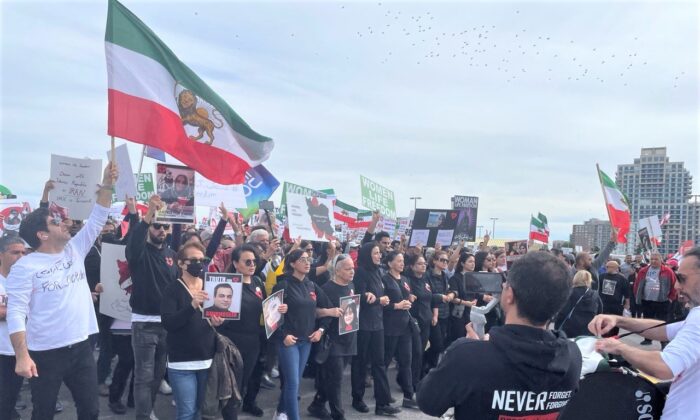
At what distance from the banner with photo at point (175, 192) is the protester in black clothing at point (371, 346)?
2390 millimetres

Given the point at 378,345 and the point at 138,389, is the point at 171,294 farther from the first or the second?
the point at 378,345

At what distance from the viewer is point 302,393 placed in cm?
782

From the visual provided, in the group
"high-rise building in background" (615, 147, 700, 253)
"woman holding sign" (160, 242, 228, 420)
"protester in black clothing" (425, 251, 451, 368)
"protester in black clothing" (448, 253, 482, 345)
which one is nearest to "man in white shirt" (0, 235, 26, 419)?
"woman holding sign" (160, 242, 228, 420)

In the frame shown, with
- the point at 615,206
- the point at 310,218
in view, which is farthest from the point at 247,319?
the point at 615,206

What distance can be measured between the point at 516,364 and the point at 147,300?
14.2ft

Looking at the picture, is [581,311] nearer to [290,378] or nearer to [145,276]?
[290,378]

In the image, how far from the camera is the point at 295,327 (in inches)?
236

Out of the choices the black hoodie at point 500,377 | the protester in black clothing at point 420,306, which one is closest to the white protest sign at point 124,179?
the protester in black clothing at point 420,306

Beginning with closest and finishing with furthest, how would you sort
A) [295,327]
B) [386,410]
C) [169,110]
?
[169,110] → [295,327] → [386,410]

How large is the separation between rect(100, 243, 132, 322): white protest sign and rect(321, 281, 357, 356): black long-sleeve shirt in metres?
2.27

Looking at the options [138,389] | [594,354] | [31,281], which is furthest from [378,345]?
[594,354]

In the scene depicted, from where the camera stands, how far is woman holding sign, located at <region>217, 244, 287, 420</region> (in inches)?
225

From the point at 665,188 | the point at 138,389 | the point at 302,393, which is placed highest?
the point at 665,188

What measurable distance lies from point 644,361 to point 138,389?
4635 mm
